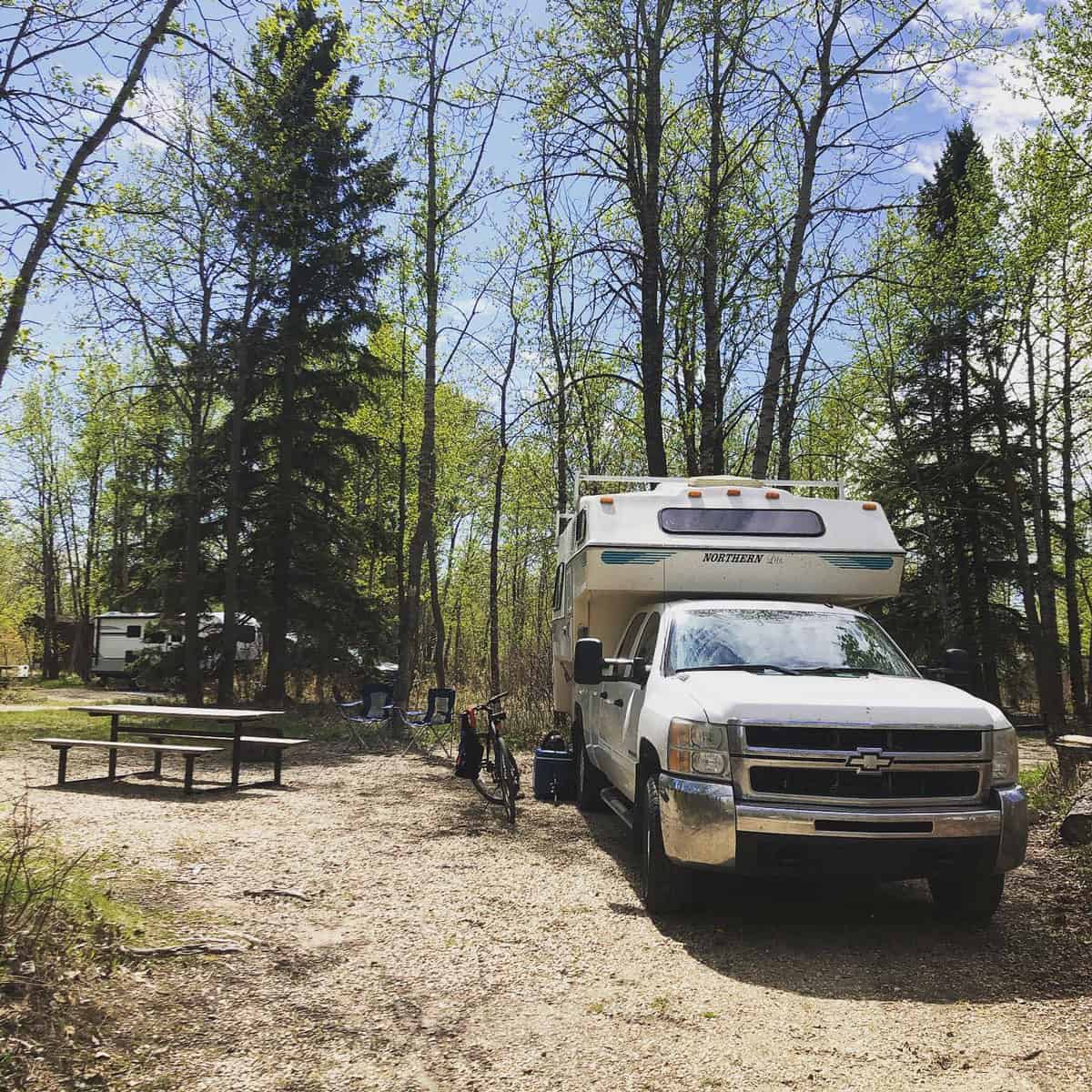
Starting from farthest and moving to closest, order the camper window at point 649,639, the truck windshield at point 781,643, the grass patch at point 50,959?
the camper window at point 649,639 < the truck windshield at point 781,643 < the grass patch at point 50,959

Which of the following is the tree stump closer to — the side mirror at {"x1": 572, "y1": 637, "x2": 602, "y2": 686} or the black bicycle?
the side mirror at {"x1": 572, "y1": 637, "x2": 602, "y2": 686}

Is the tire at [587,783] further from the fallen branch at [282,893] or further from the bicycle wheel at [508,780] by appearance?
the fallen branch at [282,893]

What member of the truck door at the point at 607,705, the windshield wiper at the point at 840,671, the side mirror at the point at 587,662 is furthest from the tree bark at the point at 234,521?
the windshield wiper at the point at 840,671

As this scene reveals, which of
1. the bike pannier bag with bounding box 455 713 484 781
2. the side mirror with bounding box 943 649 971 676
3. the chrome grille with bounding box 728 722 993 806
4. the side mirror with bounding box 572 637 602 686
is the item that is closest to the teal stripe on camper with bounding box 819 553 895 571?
the side mirror with bounding box 943 649 971 676

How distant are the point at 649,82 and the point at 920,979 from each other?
1234 centimetres

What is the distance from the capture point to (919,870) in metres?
5.52

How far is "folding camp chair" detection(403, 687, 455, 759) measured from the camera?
14.5 meters

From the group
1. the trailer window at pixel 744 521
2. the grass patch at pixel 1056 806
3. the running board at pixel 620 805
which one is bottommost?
the grass patch at pixel 1056 806

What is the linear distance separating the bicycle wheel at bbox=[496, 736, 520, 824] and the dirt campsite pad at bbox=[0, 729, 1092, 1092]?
1229mm

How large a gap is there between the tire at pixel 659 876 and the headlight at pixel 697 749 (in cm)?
42

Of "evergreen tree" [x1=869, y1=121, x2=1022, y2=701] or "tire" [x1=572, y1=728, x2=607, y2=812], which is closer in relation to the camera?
"tire" [x1=572, y1=728, x2=607, y2=812]

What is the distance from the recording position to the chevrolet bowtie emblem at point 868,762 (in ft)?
18.0

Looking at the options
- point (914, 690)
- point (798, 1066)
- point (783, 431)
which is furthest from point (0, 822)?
point (783, 431)

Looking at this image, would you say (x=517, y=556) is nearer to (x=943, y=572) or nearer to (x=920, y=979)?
(x=943, y=572)
